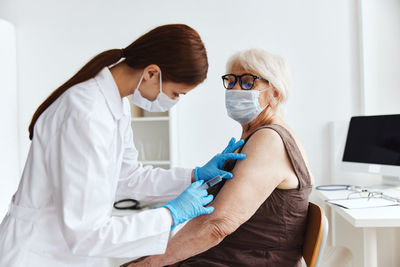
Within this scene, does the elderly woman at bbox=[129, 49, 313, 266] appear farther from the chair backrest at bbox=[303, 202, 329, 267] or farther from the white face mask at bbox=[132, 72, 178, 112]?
the white face mask at bbox=[132, 72, 178, 112]

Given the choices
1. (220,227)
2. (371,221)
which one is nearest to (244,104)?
(220,227)

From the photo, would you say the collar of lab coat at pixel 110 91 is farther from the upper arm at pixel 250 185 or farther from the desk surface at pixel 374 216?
the desk surface at pixel 374 216

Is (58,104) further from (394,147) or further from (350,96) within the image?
(350,96)

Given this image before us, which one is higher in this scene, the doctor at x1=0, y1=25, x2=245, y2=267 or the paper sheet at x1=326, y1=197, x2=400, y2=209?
the doctor at x1=0, y1=25, x2=245, y2=267

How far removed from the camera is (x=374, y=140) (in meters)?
2.13

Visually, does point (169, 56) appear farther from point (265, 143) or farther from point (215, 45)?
point (215, 45)

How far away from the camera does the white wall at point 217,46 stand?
253cm

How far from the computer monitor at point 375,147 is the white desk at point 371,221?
0.45 metres

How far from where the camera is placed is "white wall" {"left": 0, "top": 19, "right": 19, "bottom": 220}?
2.83m

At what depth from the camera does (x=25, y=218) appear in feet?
3.27

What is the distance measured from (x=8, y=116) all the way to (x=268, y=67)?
2.43 meters

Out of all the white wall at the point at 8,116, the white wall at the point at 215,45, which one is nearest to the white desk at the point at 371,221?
the white wall at the point at 215,45

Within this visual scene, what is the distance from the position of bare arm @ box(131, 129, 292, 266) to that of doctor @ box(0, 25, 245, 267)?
0.19ft

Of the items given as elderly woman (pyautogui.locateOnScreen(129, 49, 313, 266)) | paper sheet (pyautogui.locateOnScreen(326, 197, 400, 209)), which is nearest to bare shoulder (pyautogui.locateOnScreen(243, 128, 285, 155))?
elderly woman (pyautogui.locateOnScreen(129, 49, 313, 266))
